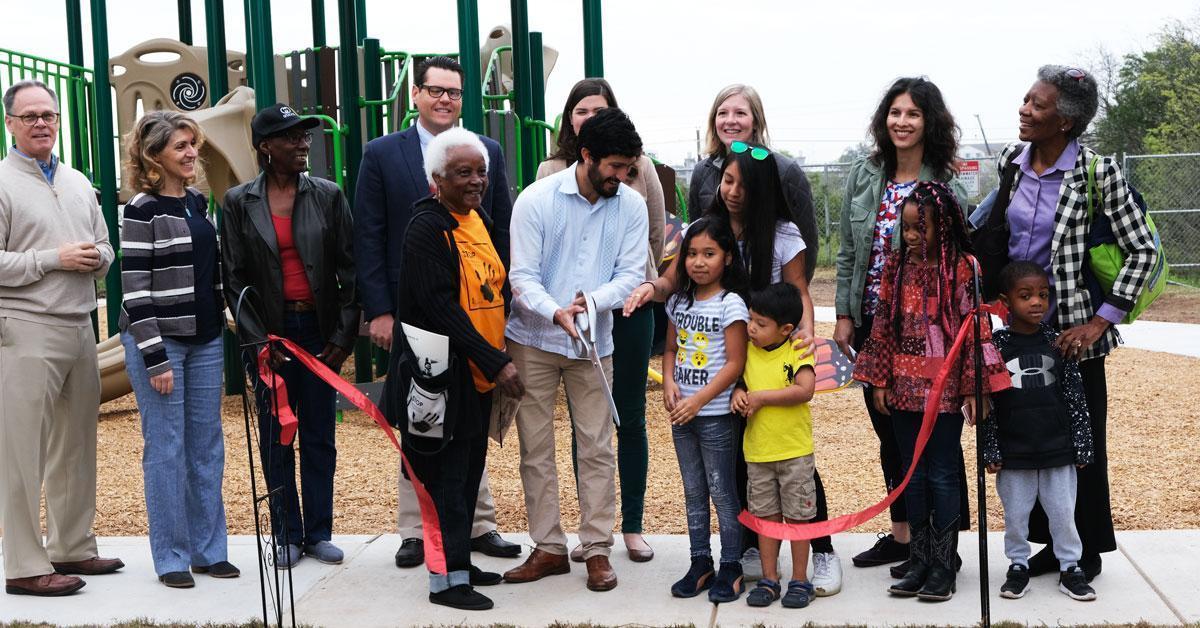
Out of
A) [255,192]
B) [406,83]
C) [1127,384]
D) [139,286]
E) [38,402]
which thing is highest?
[406,83]

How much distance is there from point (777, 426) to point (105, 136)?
23.8 feet

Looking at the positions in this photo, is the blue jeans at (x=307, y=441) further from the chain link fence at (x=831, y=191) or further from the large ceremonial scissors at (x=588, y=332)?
the chain link fence at (x=831, y=191)

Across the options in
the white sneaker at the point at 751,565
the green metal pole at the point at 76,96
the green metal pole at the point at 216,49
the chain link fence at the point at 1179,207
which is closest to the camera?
the white sneaker at the point at 751,565

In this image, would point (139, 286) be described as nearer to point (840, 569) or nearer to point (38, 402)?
point (38, 402)

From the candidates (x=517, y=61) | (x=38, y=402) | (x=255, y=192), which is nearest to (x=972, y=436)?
(x=517, y=61)

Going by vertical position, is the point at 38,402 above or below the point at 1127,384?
above

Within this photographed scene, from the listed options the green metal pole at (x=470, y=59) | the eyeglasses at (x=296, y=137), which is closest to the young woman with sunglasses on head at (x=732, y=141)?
the eyeglasses at (x=296, y=137)

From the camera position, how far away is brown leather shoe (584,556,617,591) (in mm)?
4574

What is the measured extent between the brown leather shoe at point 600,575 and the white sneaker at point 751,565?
499 millimetres

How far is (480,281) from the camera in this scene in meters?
4.36

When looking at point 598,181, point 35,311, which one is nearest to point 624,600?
point 598,181

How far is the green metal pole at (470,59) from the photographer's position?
279 inches

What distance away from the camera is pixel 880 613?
4230mm

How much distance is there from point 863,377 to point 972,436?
376cm
